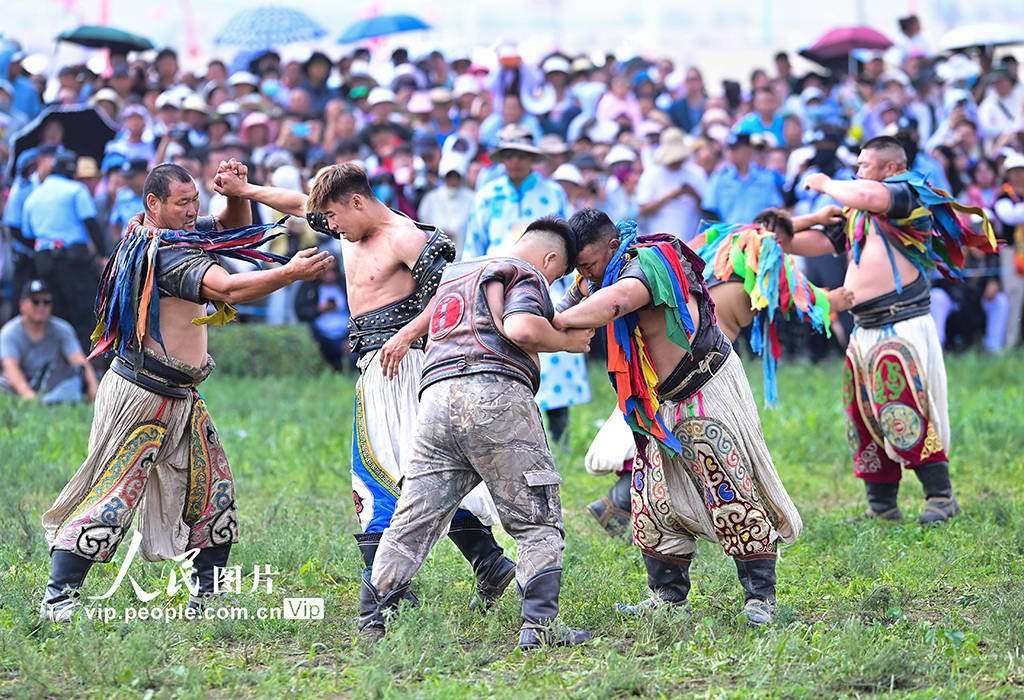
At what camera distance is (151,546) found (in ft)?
18.6

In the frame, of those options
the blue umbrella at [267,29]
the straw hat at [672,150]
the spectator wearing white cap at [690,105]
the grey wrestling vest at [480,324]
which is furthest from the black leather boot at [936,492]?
the blue umbrella at [267,29]

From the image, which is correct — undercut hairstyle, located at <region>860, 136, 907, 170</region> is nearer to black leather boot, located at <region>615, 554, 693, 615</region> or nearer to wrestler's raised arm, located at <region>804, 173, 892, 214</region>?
wrestler's raised arm, located at <region>804, 173, 892, 214</region>

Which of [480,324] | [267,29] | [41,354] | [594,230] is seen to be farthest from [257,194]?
[267,29]

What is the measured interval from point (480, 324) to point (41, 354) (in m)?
7.29

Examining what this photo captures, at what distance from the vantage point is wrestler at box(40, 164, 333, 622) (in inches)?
215

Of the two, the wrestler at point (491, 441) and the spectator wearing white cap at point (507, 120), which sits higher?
the spectator wearing white cap at point (507, 120)

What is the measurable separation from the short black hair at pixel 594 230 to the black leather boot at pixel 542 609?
132 centimetres

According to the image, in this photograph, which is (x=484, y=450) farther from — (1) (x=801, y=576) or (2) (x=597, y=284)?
(1) (x=801, y=576)

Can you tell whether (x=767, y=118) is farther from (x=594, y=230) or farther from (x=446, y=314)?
(x=446, y=314)

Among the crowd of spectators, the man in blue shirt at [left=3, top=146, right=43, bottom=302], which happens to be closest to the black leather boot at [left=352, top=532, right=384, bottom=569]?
the crowd of spectators

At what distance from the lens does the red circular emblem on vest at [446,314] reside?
5148 mm

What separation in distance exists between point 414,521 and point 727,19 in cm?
6278

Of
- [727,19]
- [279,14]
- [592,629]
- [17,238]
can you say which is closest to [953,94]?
[279,14]

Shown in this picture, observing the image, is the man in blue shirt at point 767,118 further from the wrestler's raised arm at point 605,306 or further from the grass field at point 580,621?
the wrestler's raised arm at point 605,306
